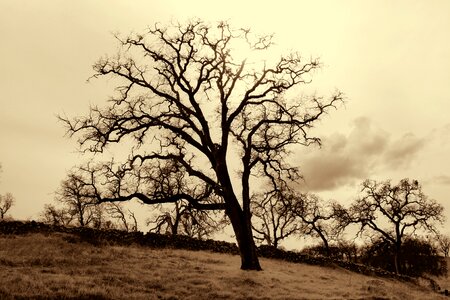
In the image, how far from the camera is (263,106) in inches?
944

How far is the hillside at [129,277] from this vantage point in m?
15.1

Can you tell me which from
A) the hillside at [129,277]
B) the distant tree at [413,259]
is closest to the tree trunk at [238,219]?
the hillside at [129,277]

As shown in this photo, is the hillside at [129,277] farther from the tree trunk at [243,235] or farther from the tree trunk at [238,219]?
the tree trunk at [238,219]

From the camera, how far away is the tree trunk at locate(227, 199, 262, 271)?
2188 cm

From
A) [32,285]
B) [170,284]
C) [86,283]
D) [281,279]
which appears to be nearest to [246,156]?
[281,279]

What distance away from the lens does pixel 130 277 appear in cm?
1784

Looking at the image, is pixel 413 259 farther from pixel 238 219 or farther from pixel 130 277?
pixel 130 277

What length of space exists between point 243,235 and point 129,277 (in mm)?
6196

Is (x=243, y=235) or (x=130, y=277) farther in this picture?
(x=243, y=235)

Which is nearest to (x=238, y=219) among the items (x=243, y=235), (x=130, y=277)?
(x=243, y=235)

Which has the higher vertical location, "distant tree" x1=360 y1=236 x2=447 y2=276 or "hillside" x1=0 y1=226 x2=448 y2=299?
"distant tree" x1=360 y1=236 x2=447 y2=276

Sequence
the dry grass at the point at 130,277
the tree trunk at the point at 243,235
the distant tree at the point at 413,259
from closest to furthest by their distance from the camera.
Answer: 1. the dry grass at the point at 130,277
2. the tree trunk at the point at 243,235
3. the distant tree at the point at 413,259

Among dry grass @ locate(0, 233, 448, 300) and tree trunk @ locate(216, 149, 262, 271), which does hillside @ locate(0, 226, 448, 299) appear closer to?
dry grass @ locate(0, 233, 448, 300)

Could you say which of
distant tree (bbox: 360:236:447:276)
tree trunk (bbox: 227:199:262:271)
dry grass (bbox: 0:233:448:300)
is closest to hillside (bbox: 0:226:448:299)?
dry grass (bbox: 0:233:448:300)
